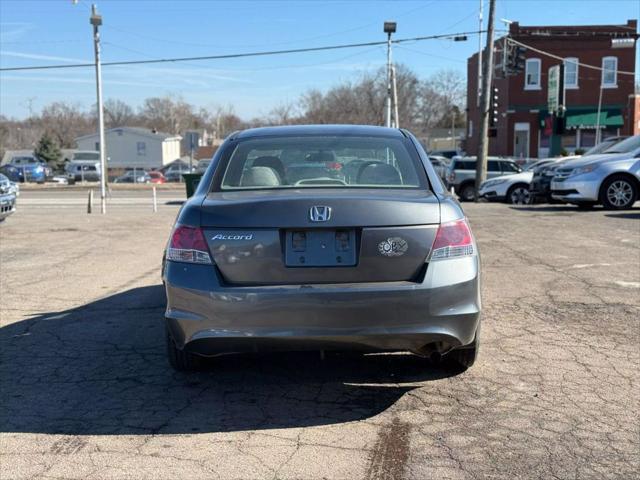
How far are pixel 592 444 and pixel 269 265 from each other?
1.92m

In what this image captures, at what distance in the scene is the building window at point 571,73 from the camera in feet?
144

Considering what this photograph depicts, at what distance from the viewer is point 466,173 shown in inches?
1047

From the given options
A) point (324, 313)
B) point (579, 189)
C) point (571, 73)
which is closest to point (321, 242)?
point (324, 313)

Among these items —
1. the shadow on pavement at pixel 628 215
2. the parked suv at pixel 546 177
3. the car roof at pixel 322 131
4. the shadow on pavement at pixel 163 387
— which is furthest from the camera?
the parked suv at pixel 546 177

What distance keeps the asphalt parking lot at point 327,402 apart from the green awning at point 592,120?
3949 centimetres

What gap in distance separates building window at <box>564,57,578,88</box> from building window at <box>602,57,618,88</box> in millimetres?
1698

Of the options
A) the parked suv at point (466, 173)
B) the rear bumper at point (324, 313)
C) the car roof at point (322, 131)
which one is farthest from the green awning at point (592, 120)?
the rear bumper at point (324, 313)

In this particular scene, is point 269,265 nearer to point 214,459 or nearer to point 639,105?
point 214,459

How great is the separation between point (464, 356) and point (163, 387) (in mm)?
1953

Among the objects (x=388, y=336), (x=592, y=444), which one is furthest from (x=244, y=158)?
(x=592, y=444)

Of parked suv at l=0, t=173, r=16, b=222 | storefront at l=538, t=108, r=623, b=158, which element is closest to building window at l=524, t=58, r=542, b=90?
storefront at l=538, t=108, r=623, b=158

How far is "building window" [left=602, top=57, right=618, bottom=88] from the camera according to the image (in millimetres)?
44000

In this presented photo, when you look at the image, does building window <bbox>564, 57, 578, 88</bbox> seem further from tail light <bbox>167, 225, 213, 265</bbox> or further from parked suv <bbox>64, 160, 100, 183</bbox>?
tail light <bbox>167, 225, 213, 265</bbox>

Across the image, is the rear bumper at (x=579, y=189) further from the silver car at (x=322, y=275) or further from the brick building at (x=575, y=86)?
the brick building at (x=575, y=86)
